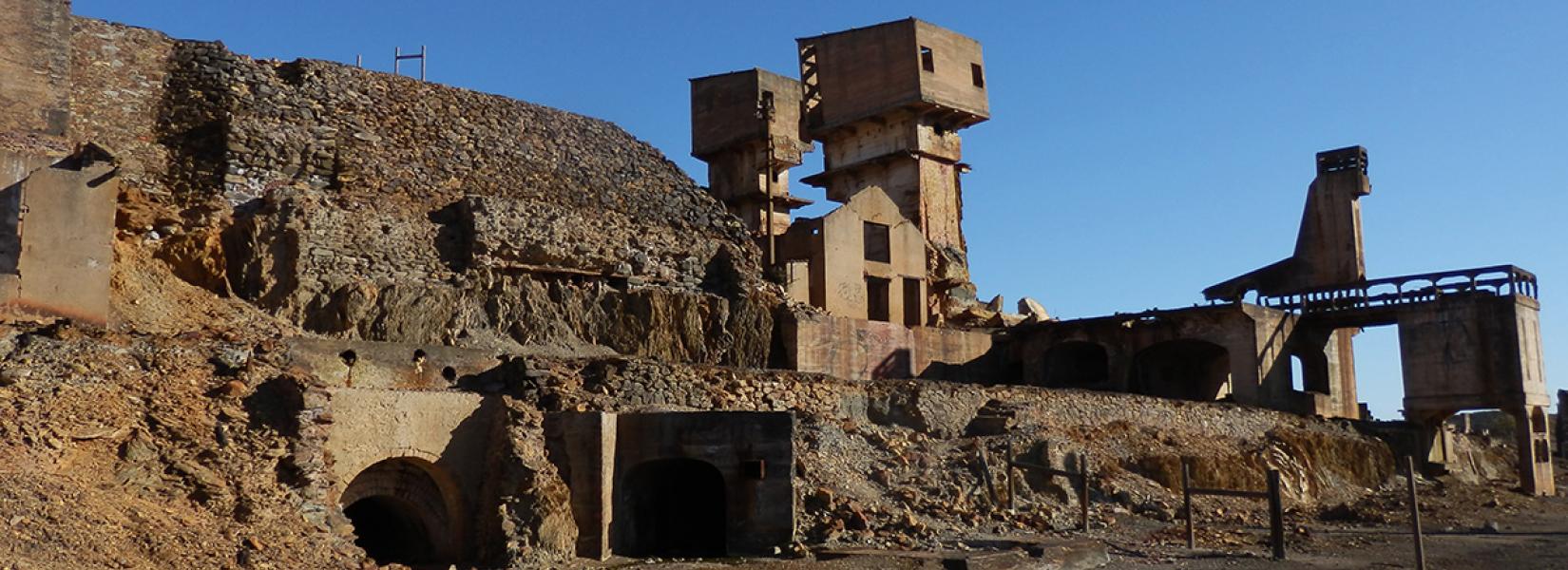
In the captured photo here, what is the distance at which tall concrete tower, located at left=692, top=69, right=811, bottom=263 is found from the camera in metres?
41.1

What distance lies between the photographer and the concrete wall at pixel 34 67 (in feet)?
66.0

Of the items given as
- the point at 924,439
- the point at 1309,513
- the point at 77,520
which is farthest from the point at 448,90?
the point at 1309,513

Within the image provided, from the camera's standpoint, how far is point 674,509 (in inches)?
800

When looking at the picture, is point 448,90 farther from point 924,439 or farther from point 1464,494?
point 1464,494

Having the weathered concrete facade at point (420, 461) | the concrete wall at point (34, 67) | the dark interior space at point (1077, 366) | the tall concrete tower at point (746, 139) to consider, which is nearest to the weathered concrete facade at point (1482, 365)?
the dark interior space at point (1077, 366)

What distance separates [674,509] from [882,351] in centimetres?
1001

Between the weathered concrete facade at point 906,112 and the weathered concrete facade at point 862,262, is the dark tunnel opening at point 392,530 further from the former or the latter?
the weathered concrete facade at point 906,112

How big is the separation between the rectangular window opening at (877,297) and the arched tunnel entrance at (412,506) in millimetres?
16025

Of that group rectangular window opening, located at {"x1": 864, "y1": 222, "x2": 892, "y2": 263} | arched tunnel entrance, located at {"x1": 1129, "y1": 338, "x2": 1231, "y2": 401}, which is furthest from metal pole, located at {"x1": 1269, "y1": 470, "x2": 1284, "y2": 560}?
arched tunnel entrance, located at {"x1": 1129, "y1": 338, "x2": 1231, "y2": 401}

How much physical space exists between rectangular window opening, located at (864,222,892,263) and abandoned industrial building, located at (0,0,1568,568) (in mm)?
87

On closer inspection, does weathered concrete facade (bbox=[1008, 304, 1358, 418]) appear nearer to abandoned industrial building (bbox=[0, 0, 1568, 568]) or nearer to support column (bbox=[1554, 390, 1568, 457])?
abandoned industrial building (bbox=[0, 0, 1568, 568])

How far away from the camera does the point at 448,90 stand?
86.4 feet

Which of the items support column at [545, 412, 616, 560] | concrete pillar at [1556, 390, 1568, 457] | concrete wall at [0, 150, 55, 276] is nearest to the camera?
concrete wall at [0, 150, 55, 276]

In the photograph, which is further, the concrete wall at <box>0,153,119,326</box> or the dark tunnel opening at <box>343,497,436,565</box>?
the dark tunnel opening at <box>343,497,436,565</box>
